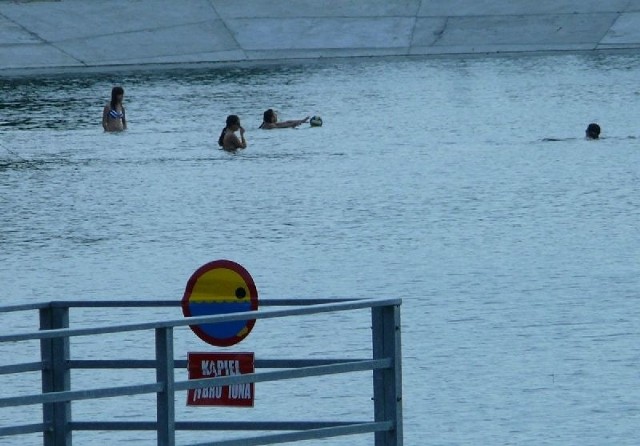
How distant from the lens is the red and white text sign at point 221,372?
6.54 meters

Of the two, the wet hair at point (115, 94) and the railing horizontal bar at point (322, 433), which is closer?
the railing horizontal bar at point (322, 433)

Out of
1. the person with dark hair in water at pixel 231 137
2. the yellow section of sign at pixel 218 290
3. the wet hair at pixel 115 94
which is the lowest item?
the yellow section of sign at pixel 218 290

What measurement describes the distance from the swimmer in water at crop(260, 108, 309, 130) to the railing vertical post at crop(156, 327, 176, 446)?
1927cm

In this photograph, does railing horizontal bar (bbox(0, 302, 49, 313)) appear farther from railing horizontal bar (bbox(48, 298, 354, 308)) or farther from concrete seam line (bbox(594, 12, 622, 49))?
concrete seam line (bbox(594, 12, 622, 49))

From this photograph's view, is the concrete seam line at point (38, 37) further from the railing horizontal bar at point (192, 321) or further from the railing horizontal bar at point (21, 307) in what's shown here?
the railing horizontal bar at point (192, 321)

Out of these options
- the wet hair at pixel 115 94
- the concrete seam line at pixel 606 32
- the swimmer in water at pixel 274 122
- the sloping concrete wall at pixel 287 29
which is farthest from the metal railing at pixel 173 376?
the concrete seam line at pixel 606 32

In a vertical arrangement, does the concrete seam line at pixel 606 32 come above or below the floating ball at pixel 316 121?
above

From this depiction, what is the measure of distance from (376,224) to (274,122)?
27.1 feet

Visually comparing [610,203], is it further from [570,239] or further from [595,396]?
[595,396]

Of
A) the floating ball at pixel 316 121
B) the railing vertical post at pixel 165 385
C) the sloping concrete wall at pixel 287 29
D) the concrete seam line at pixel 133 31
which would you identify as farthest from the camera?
the concrete seam line at pixel 133 31

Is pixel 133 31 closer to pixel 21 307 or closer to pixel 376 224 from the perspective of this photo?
pixel 376 224

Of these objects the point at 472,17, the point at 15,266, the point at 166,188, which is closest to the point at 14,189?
the point at 166,188

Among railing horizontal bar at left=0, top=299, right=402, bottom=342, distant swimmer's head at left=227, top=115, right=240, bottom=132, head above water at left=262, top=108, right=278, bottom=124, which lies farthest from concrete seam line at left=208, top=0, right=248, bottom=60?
railing horizontal bar at left=0, top=299, right=402, bottom=342

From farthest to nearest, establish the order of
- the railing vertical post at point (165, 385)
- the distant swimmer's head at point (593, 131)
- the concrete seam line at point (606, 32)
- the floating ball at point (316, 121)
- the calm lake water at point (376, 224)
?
the concrete seam line at point (606, 32), the floating ball at point (316, 121), the distant swimmer's head at point (593, 131), the calm lake water at point (376, 224), the railing vertical post at point (165, 385)
